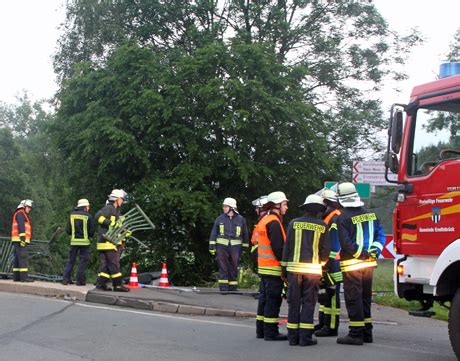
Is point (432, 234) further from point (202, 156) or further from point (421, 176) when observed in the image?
point (202, 156)

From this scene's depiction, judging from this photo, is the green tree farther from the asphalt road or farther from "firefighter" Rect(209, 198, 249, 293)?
the asphalt road

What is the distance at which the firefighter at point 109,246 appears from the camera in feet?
46.0

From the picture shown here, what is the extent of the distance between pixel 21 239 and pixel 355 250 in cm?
959

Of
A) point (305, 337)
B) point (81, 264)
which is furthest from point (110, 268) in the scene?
point (305, 337)

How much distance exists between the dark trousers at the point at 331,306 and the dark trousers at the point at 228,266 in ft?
19.4

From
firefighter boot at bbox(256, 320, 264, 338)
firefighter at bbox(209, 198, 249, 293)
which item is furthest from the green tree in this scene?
firefighter boot at bbox(256, 320, 264, 338)

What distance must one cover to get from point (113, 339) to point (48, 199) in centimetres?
4385

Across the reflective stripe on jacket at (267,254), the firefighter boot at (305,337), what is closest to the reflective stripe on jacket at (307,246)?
the reflective stripe on jacket at (267,254)

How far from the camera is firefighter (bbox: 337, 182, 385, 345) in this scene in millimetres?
8797

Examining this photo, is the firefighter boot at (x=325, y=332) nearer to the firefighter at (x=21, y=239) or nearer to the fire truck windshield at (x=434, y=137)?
the fire truck windshield at (x=434, y=137)

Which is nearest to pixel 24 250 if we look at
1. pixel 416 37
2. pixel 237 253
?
pixel 237 253

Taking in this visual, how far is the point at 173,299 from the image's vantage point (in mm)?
13531

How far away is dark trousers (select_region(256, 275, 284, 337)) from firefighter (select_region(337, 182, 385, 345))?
2.85ft

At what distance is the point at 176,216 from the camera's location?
2436 centimetres
